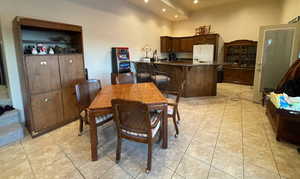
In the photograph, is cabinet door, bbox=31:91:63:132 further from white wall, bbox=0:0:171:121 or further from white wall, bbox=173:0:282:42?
white wall, bbox=173:0:282:42

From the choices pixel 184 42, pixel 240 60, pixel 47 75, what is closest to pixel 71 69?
pixel 47 75

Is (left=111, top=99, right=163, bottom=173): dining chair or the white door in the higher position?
the white door

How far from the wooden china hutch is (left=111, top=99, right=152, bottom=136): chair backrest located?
231 inches

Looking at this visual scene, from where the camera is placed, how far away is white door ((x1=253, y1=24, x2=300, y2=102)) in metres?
3.55

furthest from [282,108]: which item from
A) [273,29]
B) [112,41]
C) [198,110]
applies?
[112,41]

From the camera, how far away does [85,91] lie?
8.63ft

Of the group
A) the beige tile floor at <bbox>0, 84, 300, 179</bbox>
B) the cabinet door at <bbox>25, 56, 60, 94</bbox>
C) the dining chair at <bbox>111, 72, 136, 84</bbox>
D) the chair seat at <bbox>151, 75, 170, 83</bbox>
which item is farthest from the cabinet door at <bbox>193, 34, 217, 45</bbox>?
the cabinet door at <bbox>25, 56, 60, 94</bbox>

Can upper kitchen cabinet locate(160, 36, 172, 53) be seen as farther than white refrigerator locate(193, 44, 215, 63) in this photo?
Yes

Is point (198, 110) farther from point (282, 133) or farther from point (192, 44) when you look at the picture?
point (192, 44)

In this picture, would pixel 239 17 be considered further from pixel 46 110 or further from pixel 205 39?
pixel 46 110

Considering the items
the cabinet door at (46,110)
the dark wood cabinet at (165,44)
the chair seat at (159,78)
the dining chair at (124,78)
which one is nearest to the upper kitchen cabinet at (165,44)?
the dark wood cabinet at (165,44)

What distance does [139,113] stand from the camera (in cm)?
161

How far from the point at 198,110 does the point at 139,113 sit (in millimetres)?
2447

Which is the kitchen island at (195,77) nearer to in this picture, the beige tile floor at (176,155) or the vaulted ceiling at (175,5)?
the beige tile floor at (176,155)
